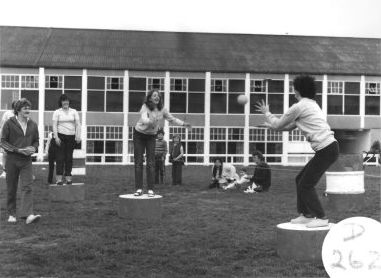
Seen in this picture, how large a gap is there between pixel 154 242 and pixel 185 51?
1421 inches

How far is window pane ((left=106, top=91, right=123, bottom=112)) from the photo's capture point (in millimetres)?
40750

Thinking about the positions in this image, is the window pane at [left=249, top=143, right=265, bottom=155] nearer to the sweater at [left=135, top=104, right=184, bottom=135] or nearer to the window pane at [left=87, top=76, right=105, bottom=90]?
the window pane at [left=87, top=76, right=105, bottom=90]

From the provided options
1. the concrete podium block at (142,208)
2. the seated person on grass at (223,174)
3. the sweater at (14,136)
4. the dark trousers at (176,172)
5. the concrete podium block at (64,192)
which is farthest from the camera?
the dark trousers at (176,172)

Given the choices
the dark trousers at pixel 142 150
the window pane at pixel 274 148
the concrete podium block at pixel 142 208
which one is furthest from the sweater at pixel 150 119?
the window pane at pixel 274 148

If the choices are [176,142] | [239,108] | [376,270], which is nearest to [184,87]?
[239,108]

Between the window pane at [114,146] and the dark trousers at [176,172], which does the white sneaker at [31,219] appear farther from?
the window pane at [114,146]

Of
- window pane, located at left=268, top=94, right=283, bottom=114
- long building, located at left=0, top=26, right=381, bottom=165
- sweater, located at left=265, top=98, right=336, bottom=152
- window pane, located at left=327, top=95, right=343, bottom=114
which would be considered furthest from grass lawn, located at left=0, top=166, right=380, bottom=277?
window pane, located at left=327, top=95, right=343, bottom=114

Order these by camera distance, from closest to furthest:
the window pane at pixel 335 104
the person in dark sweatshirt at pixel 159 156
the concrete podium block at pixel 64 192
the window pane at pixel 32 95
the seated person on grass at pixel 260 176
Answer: the concrete podium block at pixel 64 192 < the seated person on grass at pixel 260 176 < the person in dark sweatshirt at pixel 159 156 < the window pane at pixel 32 95 < the window pane at pixel 335 104

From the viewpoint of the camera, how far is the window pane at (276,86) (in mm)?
42344

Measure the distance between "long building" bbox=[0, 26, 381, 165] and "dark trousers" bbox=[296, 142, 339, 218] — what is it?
33.3 metres

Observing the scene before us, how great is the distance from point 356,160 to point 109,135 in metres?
29.1

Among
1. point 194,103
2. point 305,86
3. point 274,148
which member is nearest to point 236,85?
point 194,103

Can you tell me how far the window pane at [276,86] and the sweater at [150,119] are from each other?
3265cm

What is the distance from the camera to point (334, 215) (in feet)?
37.0
